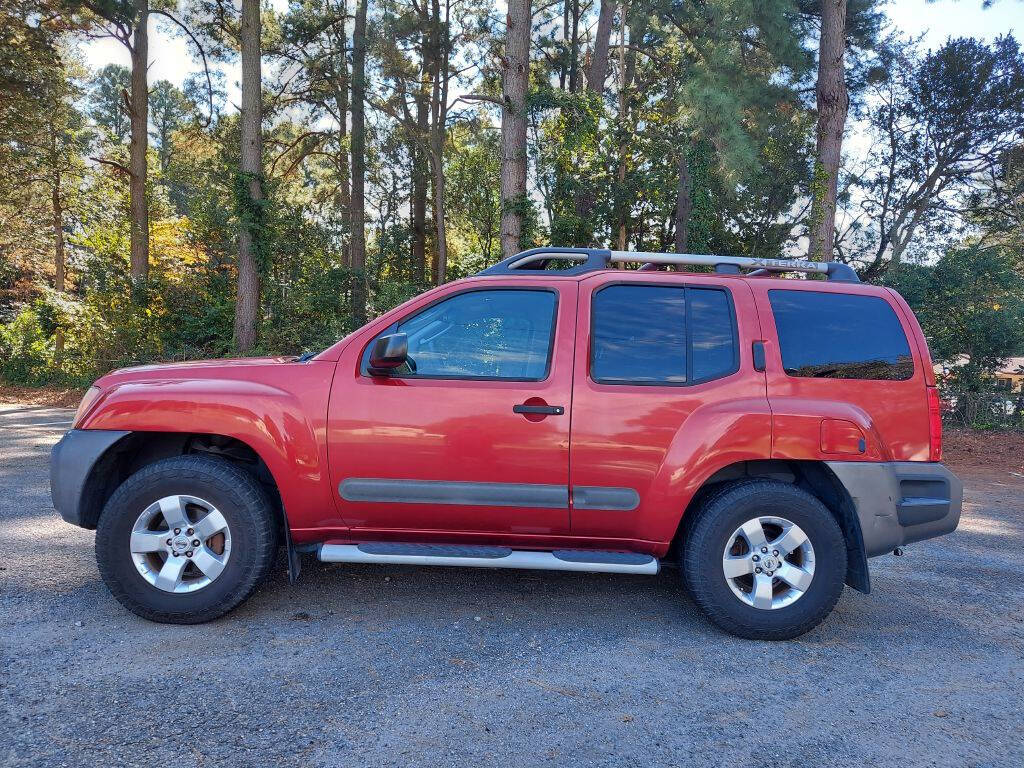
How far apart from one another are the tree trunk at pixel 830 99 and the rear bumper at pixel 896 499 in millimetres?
12189

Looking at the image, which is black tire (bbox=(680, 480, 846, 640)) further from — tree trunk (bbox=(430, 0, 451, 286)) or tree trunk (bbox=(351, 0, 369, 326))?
tree trunk (bbox=(430, 0, 451, 286))

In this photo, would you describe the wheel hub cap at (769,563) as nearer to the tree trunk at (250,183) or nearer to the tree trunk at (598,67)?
the tree trunk at (250,183)

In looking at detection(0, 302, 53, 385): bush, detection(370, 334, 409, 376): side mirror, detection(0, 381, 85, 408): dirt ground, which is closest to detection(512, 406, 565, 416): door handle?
detection(370, 334, 409, 376): side mirror

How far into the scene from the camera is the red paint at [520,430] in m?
3.68

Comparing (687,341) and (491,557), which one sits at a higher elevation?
(687,341)

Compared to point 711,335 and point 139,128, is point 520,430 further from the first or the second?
point 139,128

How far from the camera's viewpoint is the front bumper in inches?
147

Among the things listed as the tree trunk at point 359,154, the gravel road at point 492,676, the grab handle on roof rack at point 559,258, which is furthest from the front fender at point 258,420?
the tree trunk at point 359,154

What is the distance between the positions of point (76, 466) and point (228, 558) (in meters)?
0.98

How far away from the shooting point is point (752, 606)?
12.0ft

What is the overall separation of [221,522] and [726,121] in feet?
47.8

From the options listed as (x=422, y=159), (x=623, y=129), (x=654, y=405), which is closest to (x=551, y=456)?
(x=654, y=405)

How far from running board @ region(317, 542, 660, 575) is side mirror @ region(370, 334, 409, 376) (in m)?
0.97

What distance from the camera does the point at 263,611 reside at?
12.7ft
